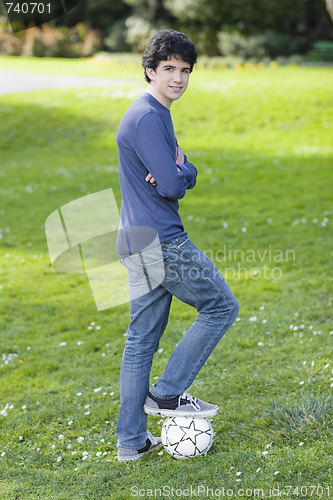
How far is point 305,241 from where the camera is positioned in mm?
8359

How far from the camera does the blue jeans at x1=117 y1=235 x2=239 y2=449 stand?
3.49m

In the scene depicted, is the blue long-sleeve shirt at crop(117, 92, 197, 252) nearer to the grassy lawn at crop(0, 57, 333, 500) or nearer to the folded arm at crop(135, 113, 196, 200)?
the folded arm at crop(135, 113, 196, 200)

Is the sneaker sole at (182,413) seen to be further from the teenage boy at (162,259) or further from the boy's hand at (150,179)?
the boy's hand at (150,179)

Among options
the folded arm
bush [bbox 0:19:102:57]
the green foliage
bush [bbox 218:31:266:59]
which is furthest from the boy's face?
bush [bbox 0:19:102:57]

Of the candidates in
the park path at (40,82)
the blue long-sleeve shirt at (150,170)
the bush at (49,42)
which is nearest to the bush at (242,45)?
the park path at (40,82)

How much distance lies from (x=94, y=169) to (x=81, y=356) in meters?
9.22

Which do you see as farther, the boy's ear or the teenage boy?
the boy's ear

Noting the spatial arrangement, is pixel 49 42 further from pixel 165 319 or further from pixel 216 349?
pixel 165 319

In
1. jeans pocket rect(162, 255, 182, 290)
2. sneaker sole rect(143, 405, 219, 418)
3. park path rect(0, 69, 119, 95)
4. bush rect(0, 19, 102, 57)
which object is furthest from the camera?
bush rect(0, 19, 102, 57)

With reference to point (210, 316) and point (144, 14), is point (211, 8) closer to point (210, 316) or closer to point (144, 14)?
point (144, 14)

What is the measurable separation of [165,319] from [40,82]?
2314cm

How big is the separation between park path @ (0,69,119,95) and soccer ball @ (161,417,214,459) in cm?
2119

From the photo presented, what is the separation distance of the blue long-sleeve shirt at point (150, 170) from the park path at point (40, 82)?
2099 centimetres

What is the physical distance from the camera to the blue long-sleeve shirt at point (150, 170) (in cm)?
323
